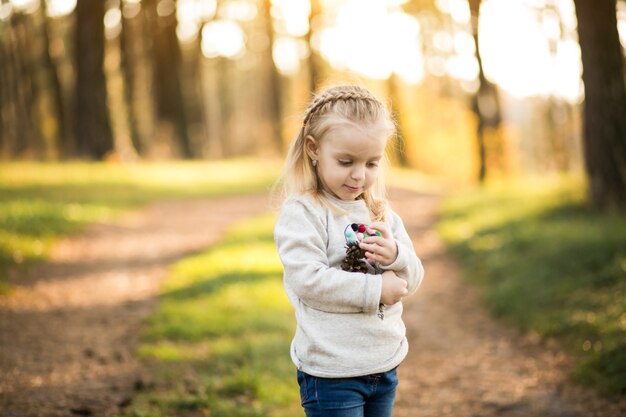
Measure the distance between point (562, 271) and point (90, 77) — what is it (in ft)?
46.3

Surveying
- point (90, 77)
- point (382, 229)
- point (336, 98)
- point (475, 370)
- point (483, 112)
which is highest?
point (90, 77)

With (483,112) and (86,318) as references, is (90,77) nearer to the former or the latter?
(483,112)

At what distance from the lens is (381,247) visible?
2416 mm

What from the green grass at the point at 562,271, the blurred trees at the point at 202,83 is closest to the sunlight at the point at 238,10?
the blurred trees at the point at 202,83

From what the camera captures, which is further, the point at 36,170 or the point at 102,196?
the point at 36,170

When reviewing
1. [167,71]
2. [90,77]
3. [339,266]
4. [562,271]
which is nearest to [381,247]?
[339,266]

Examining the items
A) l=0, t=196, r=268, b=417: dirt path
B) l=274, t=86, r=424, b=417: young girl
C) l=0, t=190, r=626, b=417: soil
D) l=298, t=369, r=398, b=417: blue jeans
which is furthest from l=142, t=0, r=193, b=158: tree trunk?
l=298, t=369, r=398, b=417: blue jeans

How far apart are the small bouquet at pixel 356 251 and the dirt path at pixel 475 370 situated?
7.27 feet

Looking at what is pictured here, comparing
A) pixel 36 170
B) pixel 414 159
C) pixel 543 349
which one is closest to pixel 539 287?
pixel 543 349

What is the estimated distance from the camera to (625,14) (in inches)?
510

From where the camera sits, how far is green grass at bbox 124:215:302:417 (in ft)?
13.2

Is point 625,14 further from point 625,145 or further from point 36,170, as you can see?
point 36,170

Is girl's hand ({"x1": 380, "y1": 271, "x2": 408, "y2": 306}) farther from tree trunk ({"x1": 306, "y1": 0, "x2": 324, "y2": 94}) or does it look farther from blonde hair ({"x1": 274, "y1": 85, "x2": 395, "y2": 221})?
tree trunk ({"x1": 306, "y1": 0, "x2": 324, "y2": 94})

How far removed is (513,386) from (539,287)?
1851 mm
